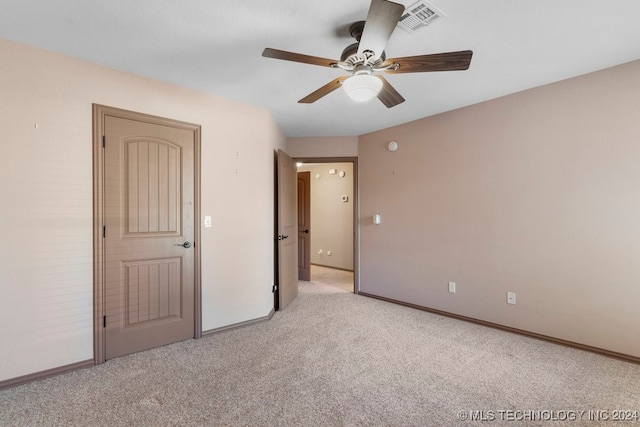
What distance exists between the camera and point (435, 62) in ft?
5.50

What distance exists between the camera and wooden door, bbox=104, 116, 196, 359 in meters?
2.44

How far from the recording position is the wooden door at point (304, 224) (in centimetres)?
529

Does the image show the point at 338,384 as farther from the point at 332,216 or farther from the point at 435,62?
the point at 332,216

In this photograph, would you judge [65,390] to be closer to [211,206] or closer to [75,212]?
[75,212]

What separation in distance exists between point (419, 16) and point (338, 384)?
2.52 m

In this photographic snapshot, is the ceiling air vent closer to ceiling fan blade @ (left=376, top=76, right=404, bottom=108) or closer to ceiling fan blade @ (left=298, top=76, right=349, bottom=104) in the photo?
ceiling fan blade @ (left=376, top=76, right=404, bottom=108)

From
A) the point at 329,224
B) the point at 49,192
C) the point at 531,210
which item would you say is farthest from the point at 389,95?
the point at 329,224

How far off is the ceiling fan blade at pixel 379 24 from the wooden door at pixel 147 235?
2008 mm

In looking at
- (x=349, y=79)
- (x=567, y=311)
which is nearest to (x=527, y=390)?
(x=567, y=311)

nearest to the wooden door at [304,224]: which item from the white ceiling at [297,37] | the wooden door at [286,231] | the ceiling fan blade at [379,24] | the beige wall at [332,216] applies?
the wooden door at [286,231]

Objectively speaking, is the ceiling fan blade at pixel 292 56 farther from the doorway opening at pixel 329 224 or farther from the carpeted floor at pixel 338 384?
the doorway opening at pixel 329 224

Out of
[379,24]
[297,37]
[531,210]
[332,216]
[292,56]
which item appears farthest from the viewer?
[332,216]

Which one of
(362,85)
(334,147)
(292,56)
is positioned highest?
(334,147)

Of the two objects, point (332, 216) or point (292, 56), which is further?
point (332, 216)
